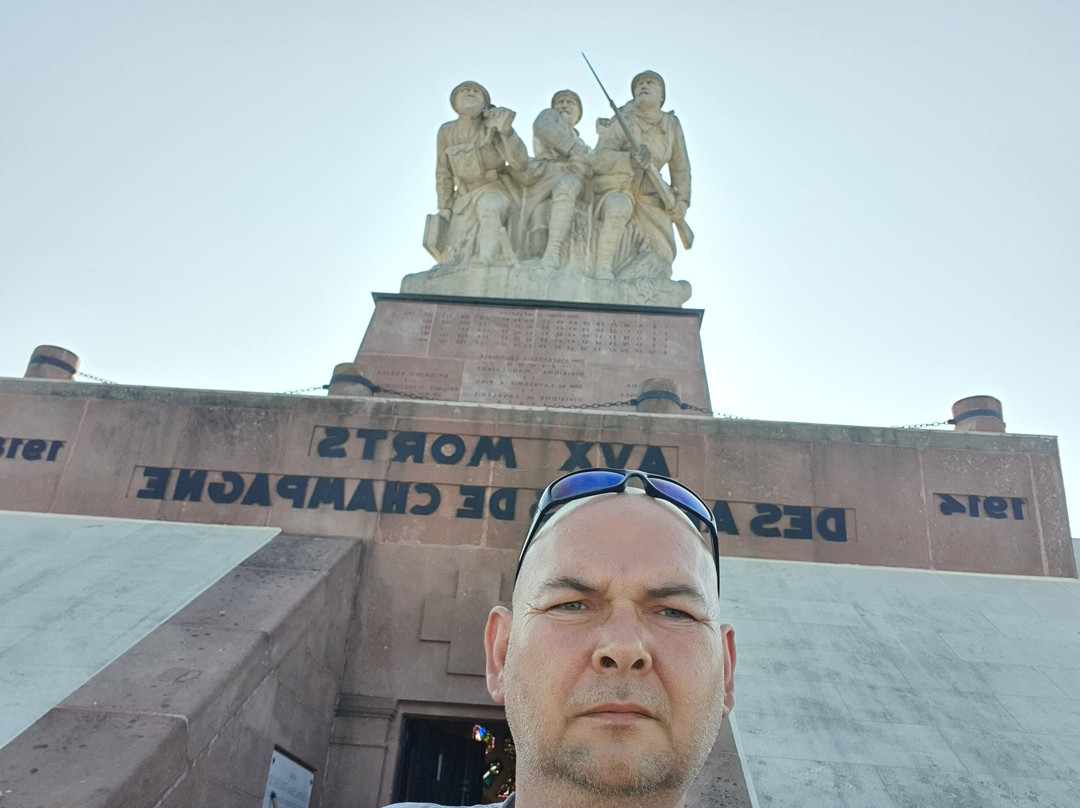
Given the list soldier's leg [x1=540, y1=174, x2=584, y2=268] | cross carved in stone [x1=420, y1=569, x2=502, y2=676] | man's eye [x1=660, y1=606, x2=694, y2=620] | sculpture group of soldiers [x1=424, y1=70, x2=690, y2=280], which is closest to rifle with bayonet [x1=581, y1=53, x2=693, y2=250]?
sculpture group of soldiers [x1=424, y1=70, x2=690, y2=280]

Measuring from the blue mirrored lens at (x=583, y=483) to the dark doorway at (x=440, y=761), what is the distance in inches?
148

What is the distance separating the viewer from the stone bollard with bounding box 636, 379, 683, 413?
6668mm

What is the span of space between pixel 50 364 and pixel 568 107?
8.28m

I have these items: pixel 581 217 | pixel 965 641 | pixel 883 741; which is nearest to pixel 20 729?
pixel 883 741

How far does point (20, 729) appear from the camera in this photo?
340 centimetres

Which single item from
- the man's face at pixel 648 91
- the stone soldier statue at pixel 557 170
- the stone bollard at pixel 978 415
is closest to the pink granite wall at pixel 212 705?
the stone bollard at pixel 978 415

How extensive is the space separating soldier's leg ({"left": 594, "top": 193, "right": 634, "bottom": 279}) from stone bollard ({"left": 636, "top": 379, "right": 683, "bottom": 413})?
383cm

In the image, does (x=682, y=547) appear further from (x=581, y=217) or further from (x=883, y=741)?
(x=581, y=217)

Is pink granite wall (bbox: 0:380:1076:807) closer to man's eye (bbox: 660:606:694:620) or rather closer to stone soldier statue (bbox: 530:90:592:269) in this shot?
man's eye (bbox: 660:606:694:620)

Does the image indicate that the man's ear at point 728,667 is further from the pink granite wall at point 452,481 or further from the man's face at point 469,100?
the man's face at point 469,100

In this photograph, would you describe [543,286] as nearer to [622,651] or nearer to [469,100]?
[469,100]

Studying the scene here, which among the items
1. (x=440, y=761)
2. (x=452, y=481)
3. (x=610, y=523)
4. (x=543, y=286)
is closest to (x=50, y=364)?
(x=452, y=481)

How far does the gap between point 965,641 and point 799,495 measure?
64.5 inches

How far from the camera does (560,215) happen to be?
34.5 ft
